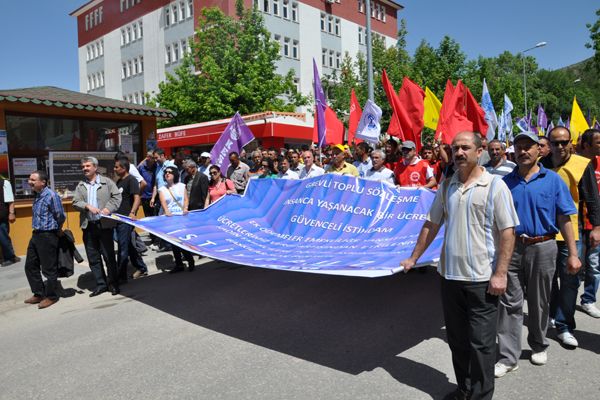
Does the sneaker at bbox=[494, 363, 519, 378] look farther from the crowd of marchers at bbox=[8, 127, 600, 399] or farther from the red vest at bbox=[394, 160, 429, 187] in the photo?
the red vest at bbox=[394, 160, 429, 187]

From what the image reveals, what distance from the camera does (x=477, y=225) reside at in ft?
11.1

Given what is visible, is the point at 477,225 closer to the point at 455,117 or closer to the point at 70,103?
the point at 455,117

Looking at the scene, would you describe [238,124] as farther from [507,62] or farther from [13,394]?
[507,62]

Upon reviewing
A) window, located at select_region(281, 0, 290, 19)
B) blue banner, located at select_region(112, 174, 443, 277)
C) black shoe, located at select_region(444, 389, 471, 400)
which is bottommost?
black shoe, located at select_region(444, 389, 471, 400)

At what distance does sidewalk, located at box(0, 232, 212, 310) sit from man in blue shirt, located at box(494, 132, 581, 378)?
6077 millimetres

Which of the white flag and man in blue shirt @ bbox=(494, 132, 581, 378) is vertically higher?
the white flag

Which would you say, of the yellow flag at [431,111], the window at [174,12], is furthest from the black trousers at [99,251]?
the window at [174,12]

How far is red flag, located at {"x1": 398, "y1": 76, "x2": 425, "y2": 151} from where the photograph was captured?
9.41m

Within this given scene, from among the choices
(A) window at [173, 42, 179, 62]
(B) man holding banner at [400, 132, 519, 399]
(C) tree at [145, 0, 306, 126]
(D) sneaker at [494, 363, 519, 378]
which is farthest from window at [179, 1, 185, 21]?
(D) sneaker at [494, 363, 519, 378]

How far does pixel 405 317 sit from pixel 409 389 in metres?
1.81

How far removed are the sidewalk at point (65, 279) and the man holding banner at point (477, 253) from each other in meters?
6.01

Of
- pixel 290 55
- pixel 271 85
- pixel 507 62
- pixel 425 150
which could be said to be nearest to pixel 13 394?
pixel 425 150

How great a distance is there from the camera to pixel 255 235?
22.6 ft

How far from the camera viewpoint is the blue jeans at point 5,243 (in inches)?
362
